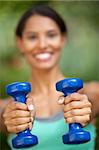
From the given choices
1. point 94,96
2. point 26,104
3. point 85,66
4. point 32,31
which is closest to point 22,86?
point 26,104

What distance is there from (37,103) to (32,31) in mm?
278

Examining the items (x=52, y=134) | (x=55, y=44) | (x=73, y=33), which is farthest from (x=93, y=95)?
(x=73, y=33)

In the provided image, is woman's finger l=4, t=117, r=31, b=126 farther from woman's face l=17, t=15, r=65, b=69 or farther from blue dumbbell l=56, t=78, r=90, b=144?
woman's face l=17, t=15, r=65, b=69

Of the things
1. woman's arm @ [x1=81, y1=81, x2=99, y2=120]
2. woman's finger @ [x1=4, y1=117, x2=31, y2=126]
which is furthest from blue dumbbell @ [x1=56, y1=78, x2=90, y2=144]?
woman's arm @ [x1=81, y1=81, x2=99, y2=120]

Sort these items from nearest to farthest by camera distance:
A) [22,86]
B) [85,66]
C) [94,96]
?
[22,86], [94,96], [85,66]

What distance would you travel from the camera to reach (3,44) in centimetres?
317

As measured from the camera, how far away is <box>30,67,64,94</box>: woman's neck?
1.98 metres

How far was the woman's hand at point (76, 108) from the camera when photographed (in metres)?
1.42

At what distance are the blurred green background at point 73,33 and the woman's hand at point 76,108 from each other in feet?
5.19

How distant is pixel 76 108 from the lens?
143cm

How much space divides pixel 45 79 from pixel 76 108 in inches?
23.2

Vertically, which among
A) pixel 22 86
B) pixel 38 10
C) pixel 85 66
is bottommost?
pixel 85 66

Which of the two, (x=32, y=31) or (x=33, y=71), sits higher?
(x=32, y=31)

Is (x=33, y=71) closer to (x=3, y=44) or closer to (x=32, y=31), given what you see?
(x=32, y=31)
